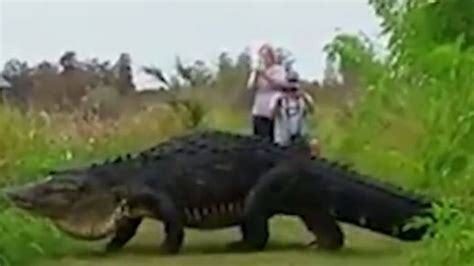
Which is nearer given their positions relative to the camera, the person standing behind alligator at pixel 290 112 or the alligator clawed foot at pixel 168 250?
the alligator clawed foot at pixel 168 250

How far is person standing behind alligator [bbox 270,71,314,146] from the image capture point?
1215 cm

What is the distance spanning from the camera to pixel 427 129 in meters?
10.2

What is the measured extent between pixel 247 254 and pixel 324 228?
20.2 inches

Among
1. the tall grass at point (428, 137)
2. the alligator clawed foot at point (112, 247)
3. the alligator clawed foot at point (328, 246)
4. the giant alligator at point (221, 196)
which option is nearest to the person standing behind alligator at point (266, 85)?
the tall grass at point (428, 137)

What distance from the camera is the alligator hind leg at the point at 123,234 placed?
407 inches

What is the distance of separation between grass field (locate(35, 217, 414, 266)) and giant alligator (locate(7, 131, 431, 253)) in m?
0.12

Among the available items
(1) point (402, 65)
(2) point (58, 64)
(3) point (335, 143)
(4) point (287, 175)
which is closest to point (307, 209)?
(4) point (287, 175)

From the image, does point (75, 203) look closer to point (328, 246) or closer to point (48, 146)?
point (328, 246)

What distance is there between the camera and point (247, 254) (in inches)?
398

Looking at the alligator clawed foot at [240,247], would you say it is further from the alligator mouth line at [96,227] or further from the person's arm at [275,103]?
the person's arm at [275,103]

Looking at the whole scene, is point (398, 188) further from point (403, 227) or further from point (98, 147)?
point (98, 147)

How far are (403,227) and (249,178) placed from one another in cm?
94

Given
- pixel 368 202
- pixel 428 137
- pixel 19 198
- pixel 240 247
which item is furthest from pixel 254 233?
pixel 19 198

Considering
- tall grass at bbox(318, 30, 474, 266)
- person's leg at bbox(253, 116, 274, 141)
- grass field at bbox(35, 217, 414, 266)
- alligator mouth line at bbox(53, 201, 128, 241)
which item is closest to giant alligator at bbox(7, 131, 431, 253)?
alligator mouth line at bbox(53, 201, 128, 241)
